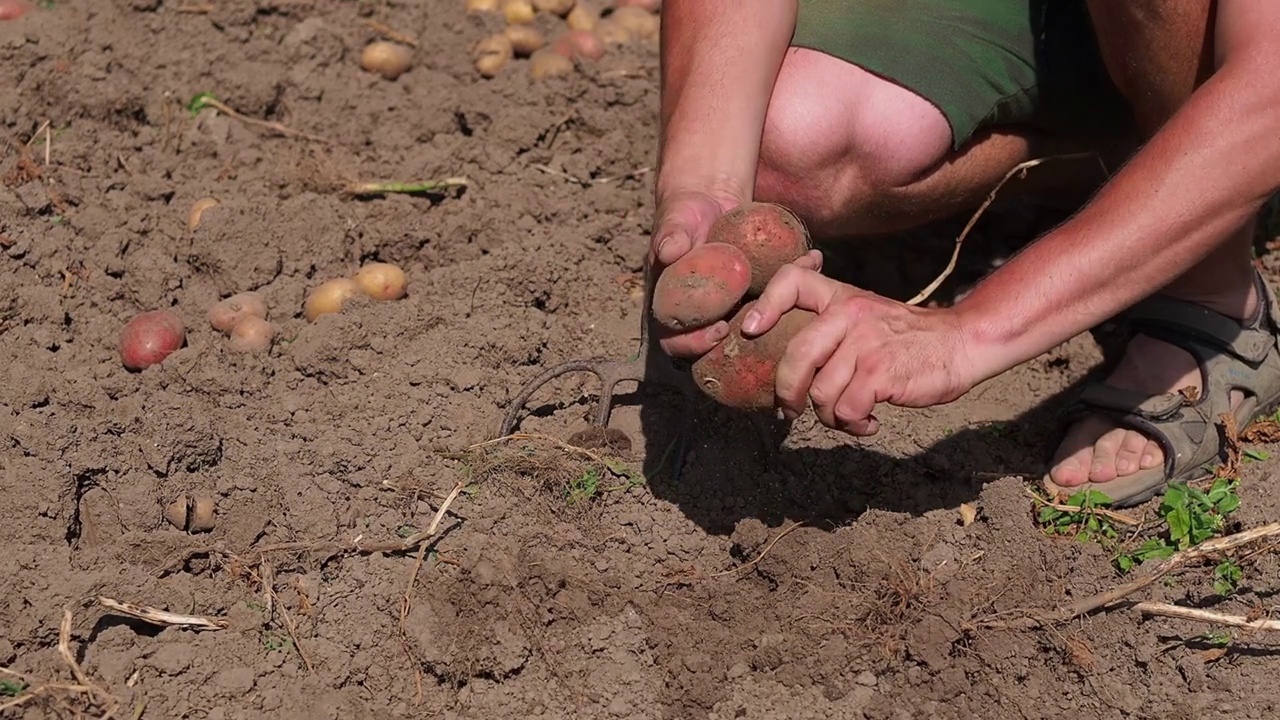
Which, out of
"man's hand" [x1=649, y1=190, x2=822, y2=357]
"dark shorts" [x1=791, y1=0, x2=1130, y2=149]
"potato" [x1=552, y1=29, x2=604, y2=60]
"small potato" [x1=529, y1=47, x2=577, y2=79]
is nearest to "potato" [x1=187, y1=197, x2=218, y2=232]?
"small potato" [x1=529, y1=47, x2=577, y2=79]

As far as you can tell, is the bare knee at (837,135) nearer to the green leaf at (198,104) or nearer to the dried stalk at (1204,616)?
the dried stalk at (1204,616)

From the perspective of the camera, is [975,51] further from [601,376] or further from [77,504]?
[77,504]

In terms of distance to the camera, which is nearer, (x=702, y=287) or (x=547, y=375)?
(x=702, y=287)

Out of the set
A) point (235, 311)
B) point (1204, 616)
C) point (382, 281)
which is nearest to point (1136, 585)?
point (1204, 616)

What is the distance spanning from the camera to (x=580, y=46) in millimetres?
3537

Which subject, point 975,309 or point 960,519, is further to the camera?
point 960,519

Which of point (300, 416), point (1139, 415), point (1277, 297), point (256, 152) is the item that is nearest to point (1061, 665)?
point (1139, 415)

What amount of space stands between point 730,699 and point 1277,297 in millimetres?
1760

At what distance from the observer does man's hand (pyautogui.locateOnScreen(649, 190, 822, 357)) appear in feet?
6.48

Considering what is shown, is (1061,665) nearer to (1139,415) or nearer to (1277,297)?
(1139,415)

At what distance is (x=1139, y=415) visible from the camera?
8.16 feet

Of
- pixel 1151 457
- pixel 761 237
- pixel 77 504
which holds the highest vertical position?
pixel 761 237

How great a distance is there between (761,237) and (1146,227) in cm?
59

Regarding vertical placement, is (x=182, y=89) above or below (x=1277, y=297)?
below
